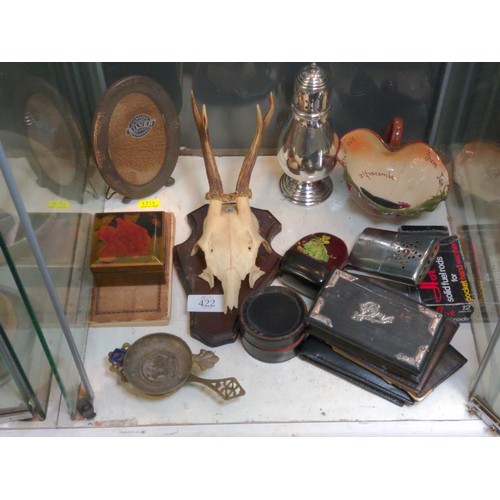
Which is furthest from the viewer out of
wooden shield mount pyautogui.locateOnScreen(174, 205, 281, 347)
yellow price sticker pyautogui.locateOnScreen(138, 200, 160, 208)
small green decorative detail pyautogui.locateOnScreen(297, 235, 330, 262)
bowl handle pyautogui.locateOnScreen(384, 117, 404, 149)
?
yellow price sticker pyautogui.locateOnScreen(138, 200, 160, 208)

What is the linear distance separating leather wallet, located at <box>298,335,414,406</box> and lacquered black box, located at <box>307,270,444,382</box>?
67 mm

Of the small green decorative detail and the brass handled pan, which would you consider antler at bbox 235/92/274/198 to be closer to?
the small green decorative detail

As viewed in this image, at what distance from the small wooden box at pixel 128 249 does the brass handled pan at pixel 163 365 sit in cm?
22

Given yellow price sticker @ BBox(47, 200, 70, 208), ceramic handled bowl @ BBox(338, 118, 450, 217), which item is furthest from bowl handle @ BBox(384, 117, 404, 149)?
yellow price sticker @ BBox(47, 200, 70, 208)

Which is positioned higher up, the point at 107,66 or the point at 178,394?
the point at 107,66

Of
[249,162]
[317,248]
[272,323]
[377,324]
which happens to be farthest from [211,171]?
[377,324]

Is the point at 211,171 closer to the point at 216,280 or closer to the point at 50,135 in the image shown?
the point at 216,280

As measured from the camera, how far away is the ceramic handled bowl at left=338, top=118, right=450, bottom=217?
2441mm

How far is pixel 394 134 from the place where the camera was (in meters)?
2.45

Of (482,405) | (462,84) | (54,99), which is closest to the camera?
(482,405)

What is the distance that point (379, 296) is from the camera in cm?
212

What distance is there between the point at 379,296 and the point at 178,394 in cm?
62

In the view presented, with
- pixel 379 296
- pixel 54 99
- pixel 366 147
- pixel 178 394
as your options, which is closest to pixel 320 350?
pixel 379 296

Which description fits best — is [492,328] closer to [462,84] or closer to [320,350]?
[320,350]
